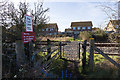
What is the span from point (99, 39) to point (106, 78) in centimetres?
1811

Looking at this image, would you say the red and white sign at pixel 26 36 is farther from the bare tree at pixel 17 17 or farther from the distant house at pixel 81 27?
the distant house at pixel 81 27

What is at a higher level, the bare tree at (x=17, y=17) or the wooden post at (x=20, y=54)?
the bare tree at (x=17, y=17)

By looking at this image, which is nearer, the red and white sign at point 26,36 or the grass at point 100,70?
the grass at point 100,70

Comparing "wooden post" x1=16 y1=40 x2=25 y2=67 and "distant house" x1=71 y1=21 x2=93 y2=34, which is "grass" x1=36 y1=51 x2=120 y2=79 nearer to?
"wooden post" x1=16 y1=40 x2=25 y2=67

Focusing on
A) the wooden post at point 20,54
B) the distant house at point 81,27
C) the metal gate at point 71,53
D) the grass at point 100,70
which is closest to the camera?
the grass at point 100,70

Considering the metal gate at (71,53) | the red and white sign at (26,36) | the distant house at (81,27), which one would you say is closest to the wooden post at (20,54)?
the red and white sign at (26,36)

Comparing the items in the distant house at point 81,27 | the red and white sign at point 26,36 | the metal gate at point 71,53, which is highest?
the distant house at point 81,27

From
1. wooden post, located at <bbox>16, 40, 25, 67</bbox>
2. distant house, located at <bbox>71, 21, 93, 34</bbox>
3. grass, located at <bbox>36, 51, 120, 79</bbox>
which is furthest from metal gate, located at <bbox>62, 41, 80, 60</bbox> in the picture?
distant house, located at <bbox>71, 21, 93, 34</bbox>

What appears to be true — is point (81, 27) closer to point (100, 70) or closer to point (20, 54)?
point (20, 54)

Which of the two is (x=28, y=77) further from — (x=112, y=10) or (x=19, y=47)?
(x=112, y=10)

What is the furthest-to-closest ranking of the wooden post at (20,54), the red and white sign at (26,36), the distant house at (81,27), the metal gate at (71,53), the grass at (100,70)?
the distant house at (81,27)
the metal gate at (71,53)
the wooden post at (20,54)
the red and white sign at (26,36)
the grass at (100,70)

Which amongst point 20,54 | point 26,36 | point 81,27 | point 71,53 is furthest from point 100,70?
point 81,27

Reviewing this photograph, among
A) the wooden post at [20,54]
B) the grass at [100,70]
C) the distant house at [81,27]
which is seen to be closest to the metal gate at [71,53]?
the grass at [100,70]

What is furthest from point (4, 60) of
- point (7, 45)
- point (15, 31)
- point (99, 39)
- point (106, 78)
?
point (99, 39)
